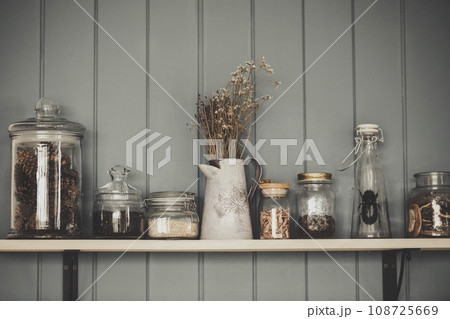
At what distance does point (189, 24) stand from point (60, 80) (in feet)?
1.26

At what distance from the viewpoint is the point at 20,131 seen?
1289 mm

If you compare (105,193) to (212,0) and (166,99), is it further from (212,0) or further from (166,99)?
(212,0)

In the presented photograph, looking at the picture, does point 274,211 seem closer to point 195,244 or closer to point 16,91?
point 195,244

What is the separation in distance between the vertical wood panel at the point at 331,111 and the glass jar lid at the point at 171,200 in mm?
355

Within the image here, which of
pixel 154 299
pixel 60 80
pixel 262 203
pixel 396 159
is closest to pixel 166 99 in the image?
pixel 60 80

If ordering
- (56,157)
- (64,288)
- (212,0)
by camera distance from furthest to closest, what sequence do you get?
(212,0), (64,288), (56,157)

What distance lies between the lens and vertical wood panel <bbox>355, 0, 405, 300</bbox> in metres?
1.44

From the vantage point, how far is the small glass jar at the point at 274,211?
1.28 meters

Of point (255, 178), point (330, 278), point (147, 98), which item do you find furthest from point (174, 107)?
point (330, 278)

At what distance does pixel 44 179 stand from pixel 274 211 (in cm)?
55


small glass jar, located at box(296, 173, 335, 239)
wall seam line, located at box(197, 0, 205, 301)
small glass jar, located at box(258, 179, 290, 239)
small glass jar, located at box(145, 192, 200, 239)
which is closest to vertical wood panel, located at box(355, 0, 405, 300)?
small glass jar, located at box(296, 173, 335, 239)

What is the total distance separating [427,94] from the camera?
1.47m

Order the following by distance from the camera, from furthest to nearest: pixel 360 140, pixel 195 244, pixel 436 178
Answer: pixel 360 140, pixel 436 178, pixel 195 244

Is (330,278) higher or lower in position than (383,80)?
lower
